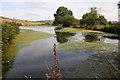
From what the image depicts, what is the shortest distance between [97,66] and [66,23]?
65.4 meters

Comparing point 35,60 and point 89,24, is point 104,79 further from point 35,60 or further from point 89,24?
point 89,24

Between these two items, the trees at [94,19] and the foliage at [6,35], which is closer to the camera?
the foliage at [6,35]

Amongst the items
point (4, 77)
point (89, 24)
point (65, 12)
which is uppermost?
point (65, 12)

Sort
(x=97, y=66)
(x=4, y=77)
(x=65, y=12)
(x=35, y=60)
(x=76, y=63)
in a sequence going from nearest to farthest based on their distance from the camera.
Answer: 1. (x=4, y=77)
2. (x=97, y=66)
3. (x=76, y=63)
4. (x=35, y=60)
5. (x=65, y=12)

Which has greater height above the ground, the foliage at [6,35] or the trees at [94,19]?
the trees at [94,19]

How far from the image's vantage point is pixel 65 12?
9662cm

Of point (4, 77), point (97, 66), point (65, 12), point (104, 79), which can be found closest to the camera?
point (104, 79)

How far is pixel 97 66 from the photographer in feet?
39.6

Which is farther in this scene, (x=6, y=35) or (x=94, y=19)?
(x=94, y=19)

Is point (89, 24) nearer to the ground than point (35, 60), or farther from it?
farther from it

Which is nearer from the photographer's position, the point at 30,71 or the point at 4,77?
the point at 4,77

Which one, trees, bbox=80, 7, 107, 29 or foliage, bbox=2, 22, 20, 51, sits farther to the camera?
trees, bbox=80, 7, 107, 29

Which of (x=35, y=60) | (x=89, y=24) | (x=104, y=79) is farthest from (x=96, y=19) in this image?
(x=104, y=79)

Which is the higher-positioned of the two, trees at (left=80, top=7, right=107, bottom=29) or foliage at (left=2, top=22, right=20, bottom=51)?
trees at (left=80, top=7, right=107, bottom=29)
